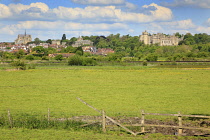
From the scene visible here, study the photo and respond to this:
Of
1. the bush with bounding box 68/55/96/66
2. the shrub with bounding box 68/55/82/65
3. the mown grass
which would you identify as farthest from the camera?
the shrub with bounding box 68/55/82/65

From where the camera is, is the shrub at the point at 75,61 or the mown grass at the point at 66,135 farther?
the shrub at the point at 75,61

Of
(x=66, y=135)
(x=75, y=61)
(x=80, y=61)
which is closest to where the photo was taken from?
(x=66, y=135)

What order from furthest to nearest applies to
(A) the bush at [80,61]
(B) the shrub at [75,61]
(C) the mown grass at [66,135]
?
1. (B) the shrub at [75,61]
2. (A) the bush at [80,61]
3. (C) the mown grass at [66,135]

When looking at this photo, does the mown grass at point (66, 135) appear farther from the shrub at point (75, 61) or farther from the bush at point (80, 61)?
the shrub at point (75, 61)

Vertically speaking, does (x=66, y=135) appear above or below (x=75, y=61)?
below

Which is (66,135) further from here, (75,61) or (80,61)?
(80,61)

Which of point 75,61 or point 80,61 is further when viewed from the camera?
point 80,61

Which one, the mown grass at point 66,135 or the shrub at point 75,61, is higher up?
the shrub at point 75,61

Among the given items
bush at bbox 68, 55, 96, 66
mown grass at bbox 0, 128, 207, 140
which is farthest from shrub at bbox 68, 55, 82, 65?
mown grass at bbox 0, 128, 207, 140

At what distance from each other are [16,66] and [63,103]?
215ft

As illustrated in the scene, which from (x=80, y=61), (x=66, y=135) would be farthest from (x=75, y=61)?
(x=66, y=135)

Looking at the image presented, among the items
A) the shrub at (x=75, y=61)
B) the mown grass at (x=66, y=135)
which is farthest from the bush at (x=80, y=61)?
the mown grass at (x=66, y=135)

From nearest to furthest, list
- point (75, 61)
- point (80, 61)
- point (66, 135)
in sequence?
point (66, 135), point (75, 61), point (80, 61)

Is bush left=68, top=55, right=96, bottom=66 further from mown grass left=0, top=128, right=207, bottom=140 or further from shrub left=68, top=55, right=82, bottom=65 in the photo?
mown grass left=0, top=128, right=207, bottom=140
